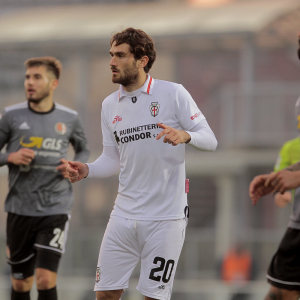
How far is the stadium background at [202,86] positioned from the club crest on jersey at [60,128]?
339 inches

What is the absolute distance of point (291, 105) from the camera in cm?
1720

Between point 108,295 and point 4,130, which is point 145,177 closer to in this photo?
point 108,295

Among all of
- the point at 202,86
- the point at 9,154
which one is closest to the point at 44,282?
the point at 9,154

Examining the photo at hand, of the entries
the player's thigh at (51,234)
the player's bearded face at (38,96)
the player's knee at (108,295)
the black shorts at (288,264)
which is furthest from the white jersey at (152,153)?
the player's bearded face at (38,96)

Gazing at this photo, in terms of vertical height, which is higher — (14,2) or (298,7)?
(14,2)

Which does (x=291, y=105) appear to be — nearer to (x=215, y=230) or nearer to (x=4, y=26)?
(x=215, y=230)

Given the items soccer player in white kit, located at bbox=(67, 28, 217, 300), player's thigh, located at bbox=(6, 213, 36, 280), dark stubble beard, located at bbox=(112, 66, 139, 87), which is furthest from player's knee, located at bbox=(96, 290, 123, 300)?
dark stubble beard, located at bbox=(112, 66, 139, 87)

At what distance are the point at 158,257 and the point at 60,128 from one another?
6.18ft

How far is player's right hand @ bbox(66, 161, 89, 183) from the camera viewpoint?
4645 millimetres

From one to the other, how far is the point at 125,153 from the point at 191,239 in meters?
12.1

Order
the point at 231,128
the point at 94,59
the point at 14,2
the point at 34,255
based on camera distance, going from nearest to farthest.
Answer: the point at 34,255 < the point at 231,128 < the point at 94,59 < the point at 14,2

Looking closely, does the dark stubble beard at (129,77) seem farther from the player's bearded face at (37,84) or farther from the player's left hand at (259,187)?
the player's bearded face at (37,84)

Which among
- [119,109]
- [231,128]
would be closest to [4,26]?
[231,128]

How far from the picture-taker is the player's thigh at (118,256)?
4715 mm
